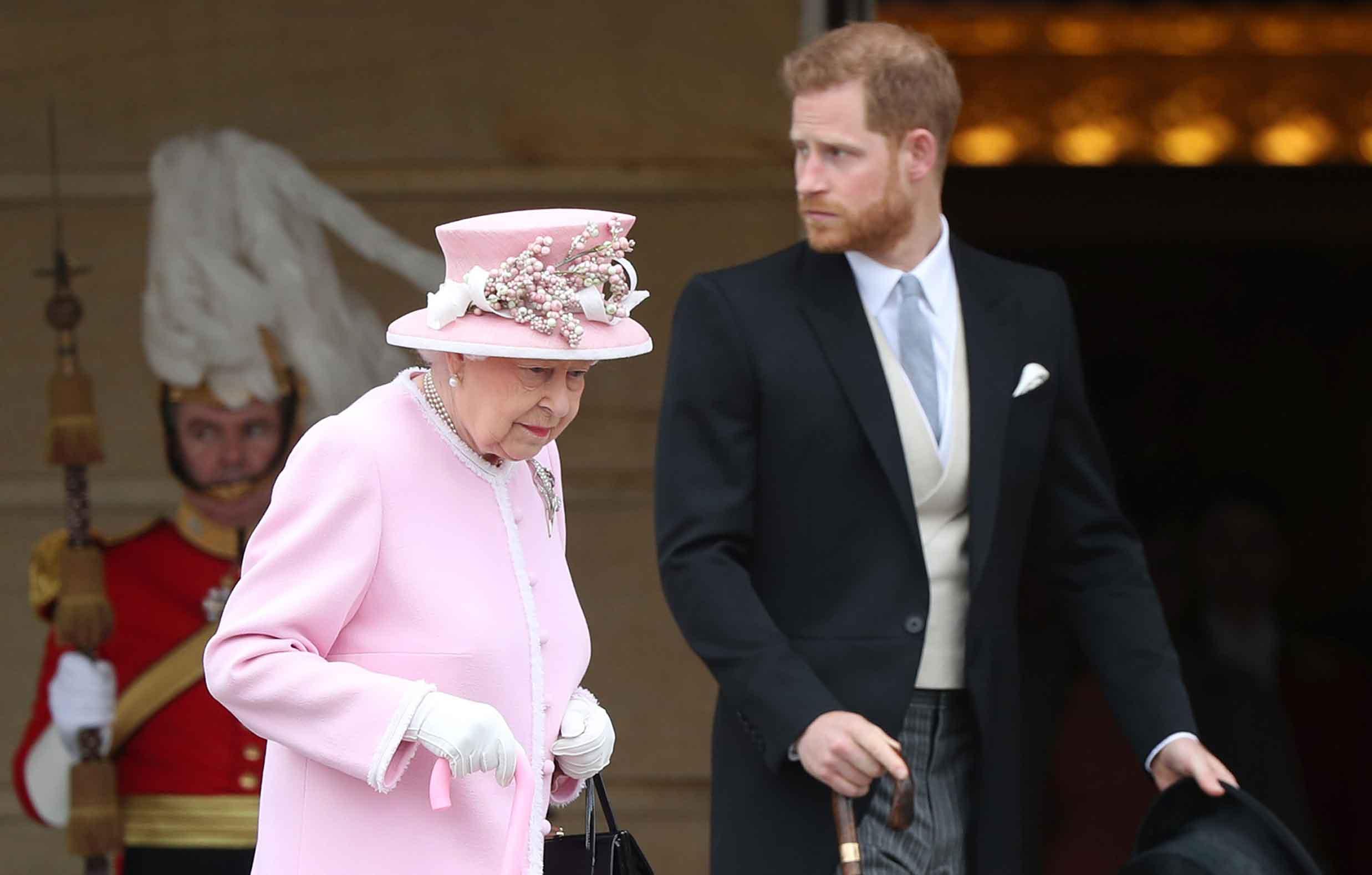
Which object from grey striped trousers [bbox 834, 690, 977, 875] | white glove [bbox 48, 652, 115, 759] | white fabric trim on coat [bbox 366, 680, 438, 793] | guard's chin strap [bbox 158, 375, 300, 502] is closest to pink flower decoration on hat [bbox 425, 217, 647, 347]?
white fabric trim on coat [bbox 366, 680, 438, 793]

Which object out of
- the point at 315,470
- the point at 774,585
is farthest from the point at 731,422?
the point at 315,470

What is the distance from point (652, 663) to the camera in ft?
14.1

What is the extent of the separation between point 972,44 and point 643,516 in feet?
4.85

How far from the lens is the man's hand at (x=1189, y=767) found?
2906 mm

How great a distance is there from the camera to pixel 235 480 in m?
4.20

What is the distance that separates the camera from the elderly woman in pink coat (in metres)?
2.15

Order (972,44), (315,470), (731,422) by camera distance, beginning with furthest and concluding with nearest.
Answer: (972,44)
(731,422)
(315,470)

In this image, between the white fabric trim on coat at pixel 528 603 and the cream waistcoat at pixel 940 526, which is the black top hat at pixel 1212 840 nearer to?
the cream waistcoat at pixel 940 526

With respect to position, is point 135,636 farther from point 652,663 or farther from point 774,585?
point 774,585

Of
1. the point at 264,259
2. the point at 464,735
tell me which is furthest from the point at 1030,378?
the point at 264,259

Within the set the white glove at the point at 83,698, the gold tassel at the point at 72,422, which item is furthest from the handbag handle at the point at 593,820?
the gold tassel at the point at 72,422

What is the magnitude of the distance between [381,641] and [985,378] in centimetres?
108

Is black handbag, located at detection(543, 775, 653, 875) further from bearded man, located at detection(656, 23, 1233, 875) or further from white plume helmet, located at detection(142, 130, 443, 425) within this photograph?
white plume helmet, located at detection(142, 130, 443, 425)

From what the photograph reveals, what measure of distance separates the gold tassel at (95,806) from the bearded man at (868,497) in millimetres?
1571
